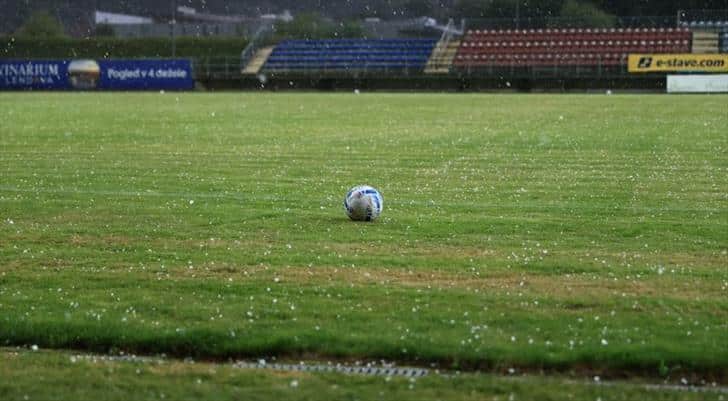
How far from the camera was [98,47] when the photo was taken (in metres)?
70.8

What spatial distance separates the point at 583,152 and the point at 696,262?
999 cm

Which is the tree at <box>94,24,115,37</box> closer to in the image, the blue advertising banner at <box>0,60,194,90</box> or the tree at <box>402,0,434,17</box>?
the blue advertising banner at <box>0,60,194,90</box>

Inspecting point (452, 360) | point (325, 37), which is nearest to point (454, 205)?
point (452, 360)

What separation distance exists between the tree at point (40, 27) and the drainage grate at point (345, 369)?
2770 inches

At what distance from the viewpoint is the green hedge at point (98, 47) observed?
69.5 metres

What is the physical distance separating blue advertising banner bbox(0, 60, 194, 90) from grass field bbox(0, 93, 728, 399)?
136 feet

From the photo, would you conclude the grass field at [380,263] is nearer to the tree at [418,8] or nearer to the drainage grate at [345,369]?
the drainage grate at [345,369]

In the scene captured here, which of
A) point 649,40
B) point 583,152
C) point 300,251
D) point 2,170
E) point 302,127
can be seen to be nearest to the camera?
point 300,251

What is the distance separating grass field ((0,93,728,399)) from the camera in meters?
6.43

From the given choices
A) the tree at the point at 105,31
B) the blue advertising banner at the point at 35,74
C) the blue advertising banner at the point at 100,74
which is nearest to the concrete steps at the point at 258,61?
the blue advertising banner at the point at 100,74

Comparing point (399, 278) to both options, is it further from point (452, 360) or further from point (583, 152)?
point (583, 152)

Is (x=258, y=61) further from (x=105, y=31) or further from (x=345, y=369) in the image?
(x=345, y=369)

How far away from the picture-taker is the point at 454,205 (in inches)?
494

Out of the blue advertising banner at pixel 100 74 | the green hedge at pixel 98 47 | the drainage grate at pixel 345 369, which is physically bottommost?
the blue advertising banner at pixel 100 74
